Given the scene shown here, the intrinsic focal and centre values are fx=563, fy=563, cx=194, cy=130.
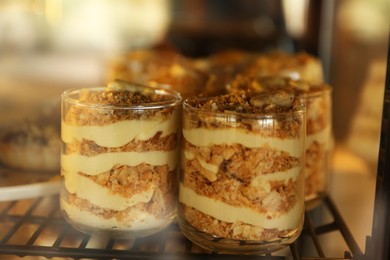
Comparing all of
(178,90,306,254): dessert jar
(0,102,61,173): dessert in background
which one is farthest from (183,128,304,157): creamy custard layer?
(0,102,61,173): dessert in background

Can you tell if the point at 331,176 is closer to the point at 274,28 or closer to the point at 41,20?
the point at 274,28

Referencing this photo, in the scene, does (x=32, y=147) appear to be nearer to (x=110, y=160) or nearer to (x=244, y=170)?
(x=110, y=160)

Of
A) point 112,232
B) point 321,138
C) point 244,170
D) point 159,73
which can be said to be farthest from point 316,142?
point 159,73

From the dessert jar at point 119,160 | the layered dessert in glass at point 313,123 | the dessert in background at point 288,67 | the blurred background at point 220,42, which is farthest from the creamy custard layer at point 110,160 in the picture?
the dessert in background at point 288,67

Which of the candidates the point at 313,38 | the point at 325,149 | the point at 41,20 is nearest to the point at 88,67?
the point at 41,20

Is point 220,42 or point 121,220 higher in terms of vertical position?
point 220,42

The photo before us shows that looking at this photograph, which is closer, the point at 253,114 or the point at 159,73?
the point at 253,114

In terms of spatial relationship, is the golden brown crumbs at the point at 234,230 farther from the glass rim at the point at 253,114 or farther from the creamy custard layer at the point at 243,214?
the glass rim at the point at 253,114
